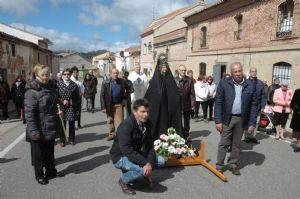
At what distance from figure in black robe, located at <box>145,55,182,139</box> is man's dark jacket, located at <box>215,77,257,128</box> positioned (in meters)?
1.12

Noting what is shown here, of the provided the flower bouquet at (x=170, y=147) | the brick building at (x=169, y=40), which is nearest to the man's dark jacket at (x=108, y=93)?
the flower bouquet at (x=170, y=147)

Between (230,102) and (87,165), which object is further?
(87,165)

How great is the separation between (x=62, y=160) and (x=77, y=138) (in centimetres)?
215

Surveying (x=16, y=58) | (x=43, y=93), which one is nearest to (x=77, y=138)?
(x=43, y=93)

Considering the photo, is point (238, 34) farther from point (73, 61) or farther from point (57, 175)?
point (73, 61)

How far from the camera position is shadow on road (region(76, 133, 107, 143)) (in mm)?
8047

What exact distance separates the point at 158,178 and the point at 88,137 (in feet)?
12.1

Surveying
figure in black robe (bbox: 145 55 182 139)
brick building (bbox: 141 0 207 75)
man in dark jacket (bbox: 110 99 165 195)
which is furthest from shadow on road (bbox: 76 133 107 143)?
brick building (bbox: 141 0 207 75)

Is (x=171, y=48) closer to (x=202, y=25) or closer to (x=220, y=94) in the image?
(x=202, y=25)

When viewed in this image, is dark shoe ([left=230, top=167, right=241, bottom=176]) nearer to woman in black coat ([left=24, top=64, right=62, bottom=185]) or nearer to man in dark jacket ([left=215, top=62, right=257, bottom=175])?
man in dark jacket ([left=215, top=62, right=257, bottom=175])

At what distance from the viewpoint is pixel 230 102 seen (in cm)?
531

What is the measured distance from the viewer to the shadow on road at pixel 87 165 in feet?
18.1

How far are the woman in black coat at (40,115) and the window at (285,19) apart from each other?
12.7m

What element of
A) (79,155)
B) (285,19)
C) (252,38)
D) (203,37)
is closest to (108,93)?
(79,155)
